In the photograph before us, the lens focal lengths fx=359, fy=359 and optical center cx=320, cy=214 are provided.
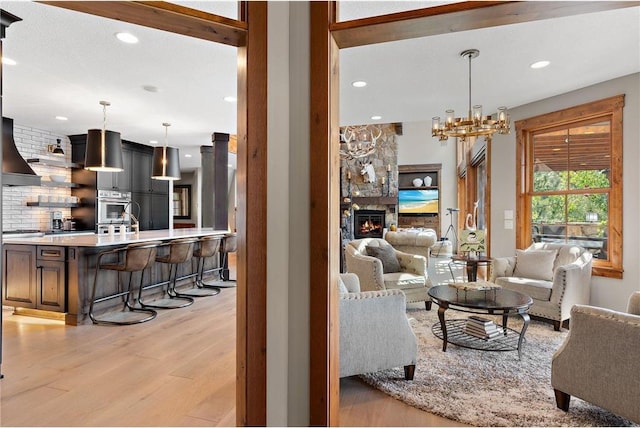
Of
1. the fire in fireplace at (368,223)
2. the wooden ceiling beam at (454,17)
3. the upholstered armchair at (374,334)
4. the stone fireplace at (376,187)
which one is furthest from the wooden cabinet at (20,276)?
the fire in fireplace at (368,223)

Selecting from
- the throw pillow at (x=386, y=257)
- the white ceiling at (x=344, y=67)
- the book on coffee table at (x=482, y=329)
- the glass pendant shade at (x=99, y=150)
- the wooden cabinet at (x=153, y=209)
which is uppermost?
the white ceiling at (x=344, y=67)

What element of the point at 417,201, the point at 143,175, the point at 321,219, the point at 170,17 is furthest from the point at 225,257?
the point at 417,201

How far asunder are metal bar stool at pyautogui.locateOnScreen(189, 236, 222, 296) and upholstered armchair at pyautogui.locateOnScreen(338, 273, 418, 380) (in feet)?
11.0

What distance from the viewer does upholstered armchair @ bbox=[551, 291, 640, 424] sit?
1884 millimetres

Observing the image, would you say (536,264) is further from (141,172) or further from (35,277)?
(141,172)

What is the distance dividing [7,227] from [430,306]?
6614 mm

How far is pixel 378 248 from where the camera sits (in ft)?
14.9

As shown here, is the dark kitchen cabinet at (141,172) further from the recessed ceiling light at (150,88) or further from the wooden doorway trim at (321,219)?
the wooden doorway trim at (321,219)

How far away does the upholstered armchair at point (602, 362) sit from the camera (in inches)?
74.2

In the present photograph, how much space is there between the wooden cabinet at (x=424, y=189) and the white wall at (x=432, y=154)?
14cm

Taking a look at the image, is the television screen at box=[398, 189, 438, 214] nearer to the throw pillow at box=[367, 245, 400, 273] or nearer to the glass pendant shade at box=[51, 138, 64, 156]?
the throw pillow at box=[367, 245, 400, 273]

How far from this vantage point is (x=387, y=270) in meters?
4.47

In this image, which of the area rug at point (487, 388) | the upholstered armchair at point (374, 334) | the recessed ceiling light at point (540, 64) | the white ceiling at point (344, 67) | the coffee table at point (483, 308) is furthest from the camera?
the recessed ceiling light at point (540, 64)

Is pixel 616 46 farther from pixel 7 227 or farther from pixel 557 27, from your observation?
pixel 7 227
